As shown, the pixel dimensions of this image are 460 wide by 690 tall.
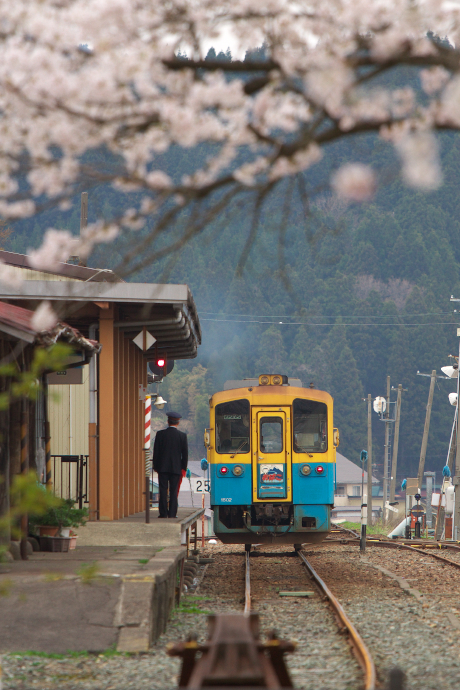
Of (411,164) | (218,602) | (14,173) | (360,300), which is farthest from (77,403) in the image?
(360,300)

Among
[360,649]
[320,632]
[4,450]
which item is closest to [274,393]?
[4,450]

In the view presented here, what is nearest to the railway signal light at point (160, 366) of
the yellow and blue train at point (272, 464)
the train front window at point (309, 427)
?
the yellow and blue train at point (272, 464)

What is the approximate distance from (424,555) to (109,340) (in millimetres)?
7954

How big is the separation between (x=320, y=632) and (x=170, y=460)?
4101mm

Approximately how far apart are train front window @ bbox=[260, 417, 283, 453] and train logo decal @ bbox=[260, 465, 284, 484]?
32 centimetres

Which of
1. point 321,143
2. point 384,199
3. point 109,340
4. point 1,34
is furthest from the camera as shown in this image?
point 384,199

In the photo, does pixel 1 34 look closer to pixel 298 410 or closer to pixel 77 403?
pixel 298 410

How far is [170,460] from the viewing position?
10758mm

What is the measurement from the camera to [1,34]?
14.9 feet

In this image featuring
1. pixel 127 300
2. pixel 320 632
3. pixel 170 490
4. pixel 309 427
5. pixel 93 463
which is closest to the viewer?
pixel 320 632

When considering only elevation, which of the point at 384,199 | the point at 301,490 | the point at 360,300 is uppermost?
the point at 384,199

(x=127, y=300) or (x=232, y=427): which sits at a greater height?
(x=127, y=300)

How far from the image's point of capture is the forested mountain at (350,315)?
3925 inches

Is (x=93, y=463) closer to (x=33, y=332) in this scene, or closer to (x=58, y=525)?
(x=58, y=525)
